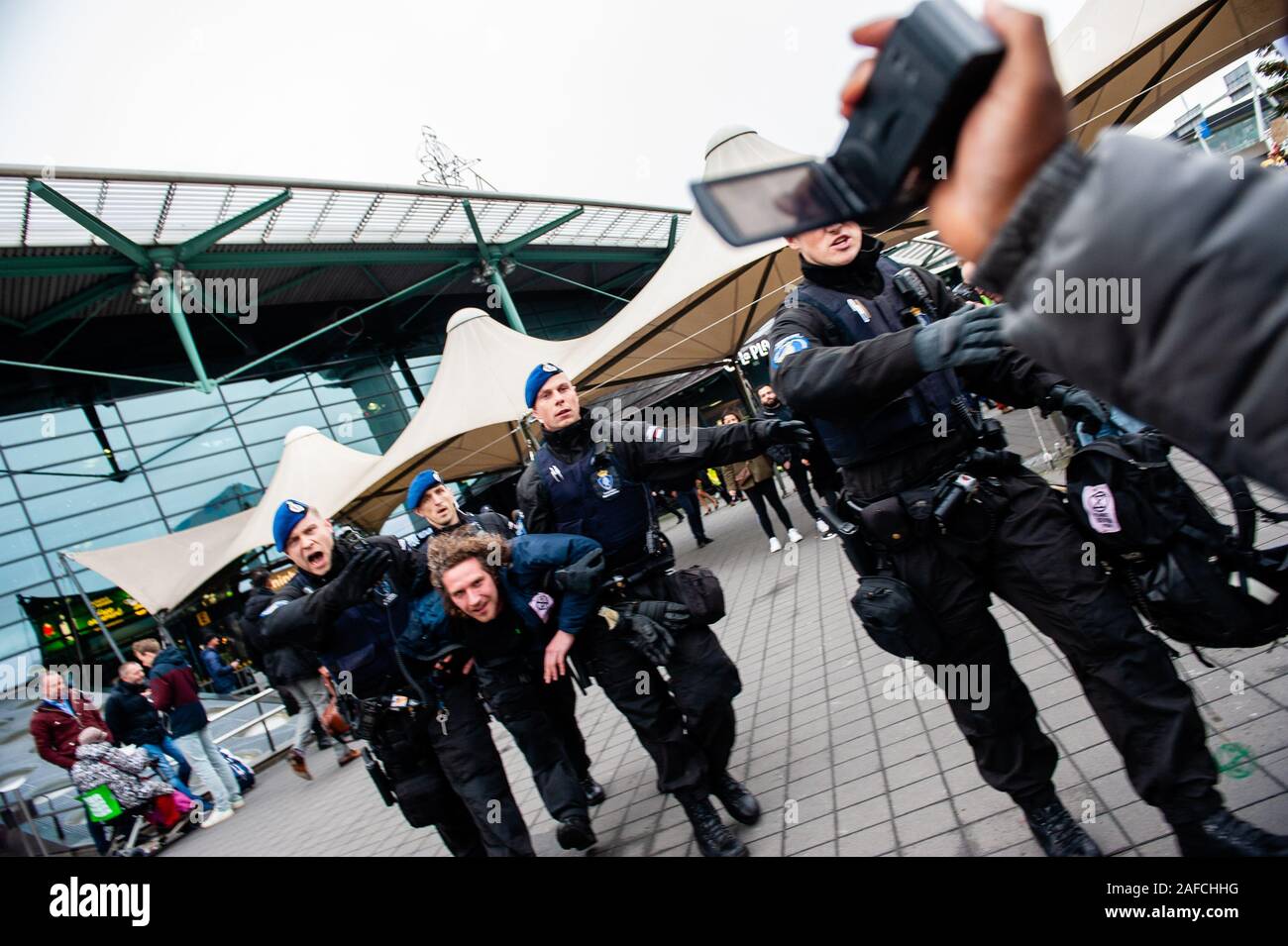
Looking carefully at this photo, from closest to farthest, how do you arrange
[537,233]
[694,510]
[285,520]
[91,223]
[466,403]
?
[285,520], [466,403], [694,510], [91,223], [537,233]

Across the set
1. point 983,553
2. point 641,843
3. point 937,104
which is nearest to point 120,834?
point 641,843

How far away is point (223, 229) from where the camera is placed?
45.2 feet

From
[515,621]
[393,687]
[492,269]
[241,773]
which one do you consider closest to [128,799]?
[241,773]

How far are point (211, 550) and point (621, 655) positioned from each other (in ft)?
45.9

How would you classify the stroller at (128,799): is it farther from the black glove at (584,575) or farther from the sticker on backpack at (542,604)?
the black glove at (584,575)

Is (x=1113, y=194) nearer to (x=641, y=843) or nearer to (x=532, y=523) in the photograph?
(x=532, y=523)

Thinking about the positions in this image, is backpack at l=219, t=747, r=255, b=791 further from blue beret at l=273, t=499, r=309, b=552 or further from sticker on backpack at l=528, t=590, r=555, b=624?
sticker on backpack at l=528, t=590, r=555, b=624

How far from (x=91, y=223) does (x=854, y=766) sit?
14869 mm

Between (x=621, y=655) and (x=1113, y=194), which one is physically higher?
(x=1113, y=194)

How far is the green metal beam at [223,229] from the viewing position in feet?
44.9

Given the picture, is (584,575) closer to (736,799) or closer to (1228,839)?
(736,799)

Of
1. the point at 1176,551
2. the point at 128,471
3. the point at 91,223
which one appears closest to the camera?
the point at 1176,551

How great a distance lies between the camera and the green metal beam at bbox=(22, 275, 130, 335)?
1473cm

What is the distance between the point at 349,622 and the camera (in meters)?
3.70
